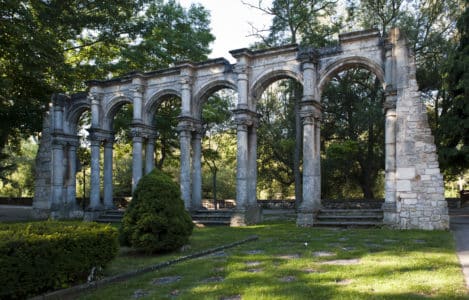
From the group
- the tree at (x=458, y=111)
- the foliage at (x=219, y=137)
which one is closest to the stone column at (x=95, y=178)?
the foliage at (x=219, y=137)

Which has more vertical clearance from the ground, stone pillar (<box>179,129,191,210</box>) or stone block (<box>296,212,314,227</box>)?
stone pillar (<box>179,129,191,210</box>)

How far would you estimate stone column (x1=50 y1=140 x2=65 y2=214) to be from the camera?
19.4 meters

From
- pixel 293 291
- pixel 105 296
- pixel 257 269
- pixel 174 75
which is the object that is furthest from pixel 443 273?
pixel 174 75

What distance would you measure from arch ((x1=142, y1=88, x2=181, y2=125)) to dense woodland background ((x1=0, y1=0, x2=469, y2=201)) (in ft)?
12.1

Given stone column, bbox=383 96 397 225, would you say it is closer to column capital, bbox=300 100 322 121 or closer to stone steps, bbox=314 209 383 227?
stone steps, bbox=314 209 383 227

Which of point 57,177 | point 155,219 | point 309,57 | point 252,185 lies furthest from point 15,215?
point 309,57

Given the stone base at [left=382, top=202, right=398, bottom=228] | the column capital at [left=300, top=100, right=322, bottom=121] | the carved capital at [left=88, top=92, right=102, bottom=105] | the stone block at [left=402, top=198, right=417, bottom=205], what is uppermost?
the carved capital at [left=88, top=92, right=102, bottom=105]

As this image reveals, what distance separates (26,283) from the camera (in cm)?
498

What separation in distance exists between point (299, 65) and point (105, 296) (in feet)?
38.6

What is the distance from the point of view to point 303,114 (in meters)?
14.4

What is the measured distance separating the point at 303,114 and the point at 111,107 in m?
10.1

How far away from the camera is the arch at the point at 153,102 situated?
17875 mm

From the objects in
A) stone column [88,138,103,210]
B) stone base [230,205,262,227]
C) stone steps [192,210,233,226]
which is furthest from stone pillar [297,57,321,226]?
stone column [88,138,103,210]

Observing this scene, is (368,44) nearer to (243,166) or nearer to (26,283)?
(243,166)
